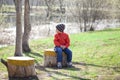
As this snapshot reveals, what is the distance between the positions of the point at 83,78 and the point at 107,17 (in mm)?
30230

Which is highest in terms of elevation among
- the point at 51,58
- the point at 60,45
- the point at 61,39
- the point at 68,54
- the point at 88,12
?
the point at 88,12

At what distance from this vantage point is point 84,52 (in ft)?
47.1

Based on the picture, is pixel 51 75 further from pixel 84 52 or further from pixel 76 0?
pixel 76 0

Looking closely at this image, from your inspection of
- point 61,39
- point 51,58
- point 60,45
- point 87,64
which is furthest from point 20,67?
point 87,64

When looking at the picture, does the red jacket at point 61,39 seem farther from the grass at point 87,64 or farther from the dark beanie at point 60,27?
the grass at point 87,64

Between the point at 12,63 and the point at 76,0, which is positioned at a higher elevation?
the point at 76,0

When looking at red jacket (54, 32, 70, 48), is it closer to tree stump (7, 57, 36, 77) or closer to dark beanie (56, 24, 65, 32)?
dark beanie (56, 24, 65, 32)

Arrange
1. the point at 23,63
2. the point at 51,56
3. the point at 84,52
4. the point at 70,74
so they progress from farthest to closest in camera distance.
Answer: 1. the point at 84,52
2. the point at 51,56
3. the point at 70,74
4. the point at 23,63

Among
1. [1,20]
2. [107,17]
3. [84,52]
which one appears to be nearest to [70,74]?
[84,52]

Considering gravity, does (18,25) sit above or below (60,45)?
above

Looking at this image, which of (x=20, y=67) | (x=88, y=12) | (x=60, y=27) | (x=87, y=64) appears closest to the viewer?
(x=20, y=67)

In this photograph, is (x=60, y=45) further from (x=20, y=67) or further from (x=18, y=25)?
(x=20, y=67)

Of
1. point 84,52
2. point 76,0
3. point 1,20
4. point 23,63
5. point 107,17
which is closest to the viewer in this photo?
point 23,63

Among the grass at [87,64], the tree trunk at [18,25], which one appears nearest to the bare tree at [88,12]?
the grass at [87,64]
